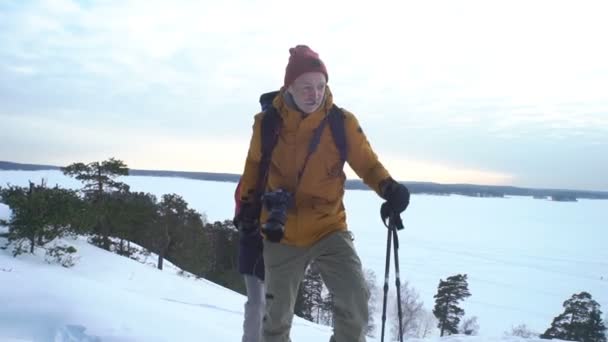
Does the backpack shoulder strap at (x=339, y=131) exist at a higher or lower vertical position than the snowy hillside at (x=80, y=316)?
higher

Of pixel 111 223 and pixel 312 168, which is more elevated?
pixel 312 168

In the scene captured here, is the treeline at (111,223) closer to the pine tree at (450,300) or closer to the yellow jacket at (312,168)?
the pine tree at (450,300)

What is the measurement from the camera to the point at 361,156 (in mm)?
2895

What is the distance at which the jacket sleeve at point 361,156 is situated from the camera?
2.88 metres

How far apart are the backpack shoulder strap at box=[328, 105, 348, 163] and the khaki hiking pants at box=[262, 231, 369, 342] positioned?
526 mm

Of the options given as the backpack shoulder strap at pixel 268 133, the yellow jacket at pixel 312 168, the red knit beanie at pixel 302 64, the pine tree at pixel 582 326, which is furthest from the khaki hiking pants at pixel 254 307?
the pine tree at pixel 582 326

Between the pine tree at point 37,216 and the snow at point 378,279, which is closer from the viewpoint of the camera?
the snow at point 378,279

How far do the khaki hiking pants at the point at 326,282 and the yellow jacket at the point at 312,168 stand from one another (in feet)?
0.29

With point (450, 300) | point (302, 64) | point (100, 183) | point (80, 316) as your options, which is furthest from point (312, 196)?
point (450, 300)

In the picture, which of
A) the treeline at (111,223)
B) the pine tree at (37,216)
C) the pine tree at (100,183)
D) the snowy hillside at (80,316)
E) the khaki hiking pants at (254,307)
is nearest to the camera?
the khaki hiking pants at (254,307)

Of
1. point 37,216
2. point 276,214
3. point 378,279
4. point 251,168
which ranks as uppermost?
point 251,168

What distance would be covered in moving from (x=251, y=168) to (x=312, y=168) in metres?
0.46

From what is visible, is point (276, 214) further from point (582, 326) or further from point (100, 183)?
point (100, 183)

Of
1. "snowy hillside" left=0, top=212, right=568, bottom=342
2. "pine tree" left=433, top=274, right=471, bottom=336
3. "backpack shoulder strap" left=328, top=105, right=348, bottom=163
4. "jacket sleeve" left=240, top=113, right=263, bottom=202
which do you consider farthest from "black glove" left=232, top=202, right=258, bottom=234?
"pine tree" left=433, top=274, right=471, bottom=336
